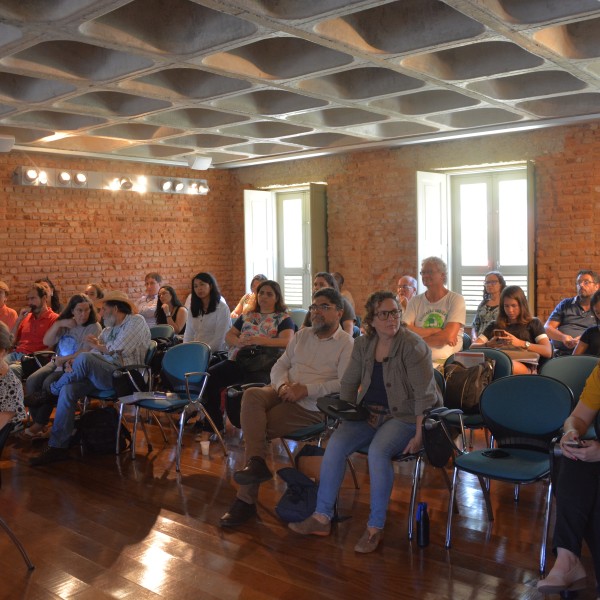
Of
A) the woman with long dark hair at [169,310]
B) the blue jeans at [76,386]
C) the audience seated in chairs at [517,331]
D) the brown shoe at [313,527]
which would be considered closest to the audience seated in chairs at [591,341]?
the audience seated in chairs at [517,331]

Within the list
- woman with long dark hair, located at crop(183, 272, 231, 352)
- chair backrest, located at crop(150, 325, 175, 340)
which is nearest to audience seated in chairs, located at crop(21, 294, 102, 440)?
woman with long dark hair, located at crop(183, 272, 231, 352)

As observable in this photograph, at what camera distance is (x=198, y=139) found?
9914 mm

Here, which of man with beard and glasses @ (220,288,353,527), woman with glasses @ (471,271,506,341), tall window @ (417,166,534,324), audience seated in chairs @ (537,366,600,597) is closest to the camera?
audience seated in chairs @ (537,366,600,597)

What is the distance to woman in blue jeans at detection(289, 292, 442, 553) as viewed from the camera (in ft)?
13.1

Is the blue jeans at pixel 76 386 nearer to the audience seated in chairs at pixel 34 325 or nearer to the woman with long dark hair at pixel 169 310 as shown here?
the audience seated in chairs at pixel 34 325

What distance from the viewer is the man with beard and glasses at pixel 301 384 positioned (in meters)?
4.68

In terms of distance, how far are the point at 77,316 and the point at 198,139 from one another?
13.0 feet

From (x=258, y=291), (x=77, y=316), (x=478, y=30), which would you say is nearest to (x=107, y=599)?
(x=258, y=291)

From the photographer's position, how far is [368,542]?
154 inches

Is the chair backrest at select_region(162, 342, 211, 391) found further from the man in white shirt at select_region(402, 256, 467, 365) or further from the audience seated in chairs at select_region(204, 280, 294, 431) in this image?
the man in white shirt at select_region(402, 256, 467, 365)

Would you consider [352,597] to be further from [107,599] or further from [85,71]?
[85,71]

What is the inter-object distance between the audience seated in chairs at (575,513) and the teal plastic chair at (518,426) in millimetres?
344

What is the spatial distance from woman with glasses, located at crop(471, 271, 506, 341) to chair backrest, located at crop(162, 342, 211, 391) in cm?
254

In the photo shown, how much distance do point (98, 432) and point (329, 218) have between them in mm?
6173
